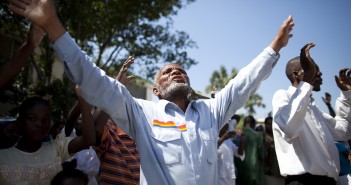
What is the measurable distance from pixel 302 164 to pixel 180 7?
1068 cm

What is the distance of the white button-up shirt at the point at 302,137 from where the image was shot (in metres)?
2.67

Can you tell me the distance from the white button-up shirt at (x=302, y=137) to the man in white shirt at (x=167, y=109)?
0.52 meters

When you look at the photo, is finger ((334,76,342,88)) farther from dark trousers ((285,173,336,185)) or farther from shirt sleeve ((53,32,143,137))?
shirt sleeve ((53,32,143,137))

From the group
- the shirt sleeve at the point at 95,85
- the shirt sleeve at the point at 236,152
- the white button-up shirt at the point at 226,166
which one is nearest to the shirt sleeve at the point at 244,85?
the shirt sleeve at the point at 95,85

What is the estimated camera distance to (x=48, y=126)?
101 inches

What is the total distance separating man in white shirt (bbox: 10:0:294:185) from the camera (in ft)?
5.61

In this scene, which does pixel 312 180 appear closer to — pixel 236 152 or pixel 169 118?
pixel 169 118

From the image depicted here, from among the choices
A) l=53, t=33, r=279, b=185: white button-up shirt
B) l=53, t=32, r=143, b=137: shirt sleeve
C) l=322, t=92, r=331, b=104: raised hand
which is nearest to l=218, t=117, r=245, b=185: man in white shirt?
l=322, t=92, r=331, b=104: raised hand

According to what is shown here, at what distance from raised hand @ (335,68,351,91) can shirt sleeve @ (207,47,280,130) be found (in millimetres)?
1447

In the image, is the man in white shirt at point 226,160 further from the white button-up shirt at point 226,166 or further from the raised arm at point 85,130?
the raised arm at point 85,130

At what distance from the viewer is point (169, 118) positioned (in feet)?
7.59

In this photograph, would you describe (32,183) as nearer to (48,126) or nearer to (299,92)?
(48,126)

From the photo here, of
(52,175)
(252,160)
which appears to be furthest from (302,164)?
(252,160)

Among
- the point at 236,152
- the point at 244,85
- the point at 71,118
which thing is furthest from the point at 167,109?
the point at 236,152
